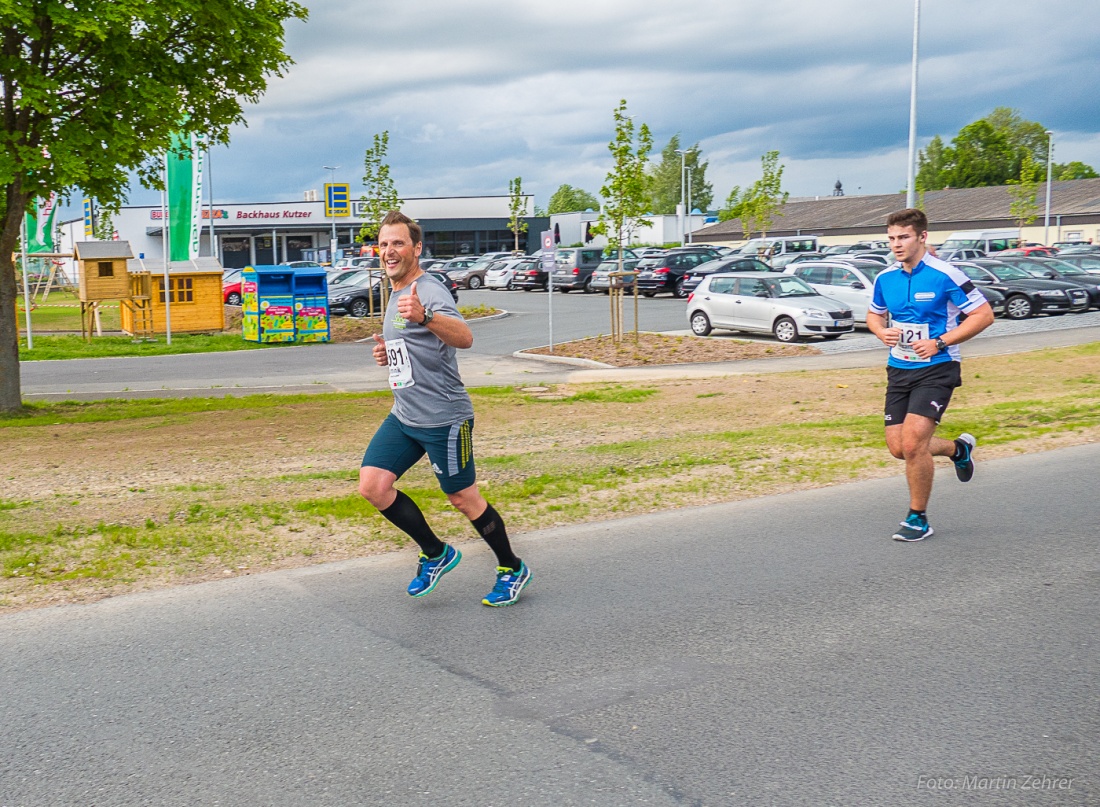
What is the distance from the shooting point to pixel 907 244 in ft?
21.4

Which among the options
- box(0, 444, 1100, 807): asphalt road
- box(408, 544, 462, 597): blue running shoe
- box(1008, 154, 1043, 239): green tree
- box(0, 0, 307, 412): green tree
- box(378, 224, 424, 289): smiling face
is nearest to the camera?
box(0, 444, 1100, 807): asphalt road

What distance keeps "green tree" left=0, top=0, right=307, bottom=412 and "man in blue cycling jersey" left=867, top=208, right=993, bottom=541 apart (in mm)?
8140

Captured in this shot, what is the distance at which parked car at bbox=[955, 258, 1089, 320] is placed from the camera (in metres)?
28.0

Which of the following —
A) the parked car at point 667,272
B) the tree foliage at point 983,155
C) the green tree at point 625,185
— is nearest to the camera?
the green tree at point 625,185

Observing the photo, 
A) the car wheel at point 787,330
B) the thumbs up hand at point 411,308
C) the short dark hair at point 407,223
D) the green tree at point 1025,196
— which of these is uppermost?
the green tree at point 1025,196

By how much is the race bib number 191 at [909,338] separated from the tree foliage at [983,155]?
107 metres

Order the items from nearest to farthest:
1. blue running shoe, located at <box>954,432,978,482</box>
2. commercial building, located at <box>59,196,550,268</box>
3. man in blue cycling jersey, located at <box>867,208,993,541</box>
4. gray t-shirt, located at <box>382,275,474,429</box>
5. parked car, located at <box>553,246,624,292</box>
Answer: gray t-shirt, located at <box>382,275,474,429</box> < man in blue cycling jersey, located at <box>867,208,993,541</box> < blue running shoe, located at <box>954,432,978,482</box> < parked car, located at <box>553,246,624,292</box> < commercial building, located at <box>59,196,550,268</box>

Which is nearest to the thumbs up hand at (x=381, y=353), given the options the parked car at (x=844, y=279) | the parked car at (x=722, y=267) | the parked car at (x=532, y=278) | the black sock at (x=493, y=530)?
the black sock at (x=493, y=530)

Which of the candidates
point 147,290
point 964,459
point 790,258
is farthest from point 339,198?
point 964,459

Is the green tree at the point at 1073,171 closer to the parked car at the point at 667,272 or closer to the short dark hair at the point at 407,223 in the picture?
the parked car at the point at 667,272

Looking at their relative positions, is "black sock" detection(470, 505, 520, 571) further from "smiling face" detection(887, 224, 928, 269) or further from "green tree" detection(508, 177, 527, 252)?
"green tree" detection(508, 177, 527, 252)

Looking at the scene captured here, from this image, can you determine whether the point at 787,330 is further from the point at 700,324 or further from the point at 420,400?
the point at 420,400

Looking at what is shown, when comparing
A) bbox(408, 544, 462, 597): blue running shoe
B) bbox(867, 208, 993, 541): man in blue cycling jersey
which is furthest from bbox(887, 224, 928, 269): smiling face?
bbox(408, 544, 462, 597): blue running shoe

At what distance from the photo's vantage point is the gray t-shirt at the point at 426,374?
527 centimetres
